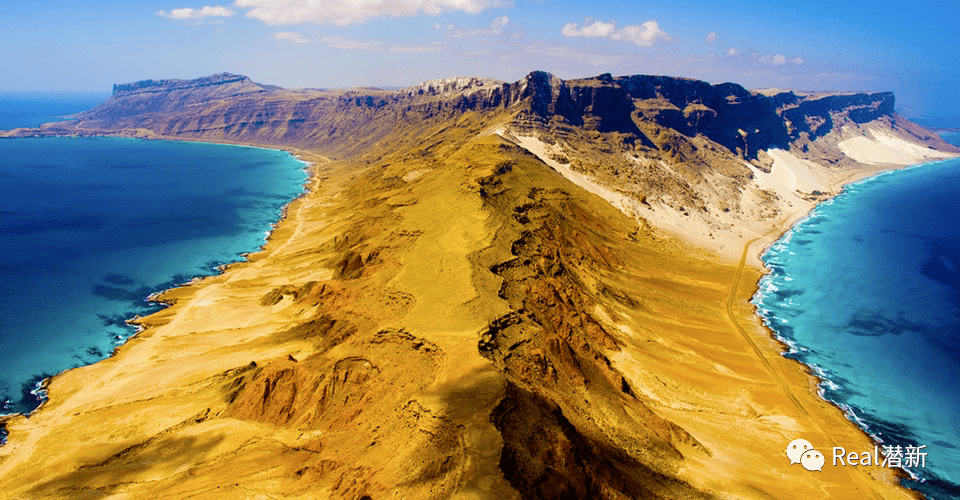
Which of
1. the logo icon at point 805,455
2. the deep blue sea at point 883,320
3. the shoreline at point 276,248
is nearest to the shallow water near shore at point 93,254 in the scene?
the shoreline at point 276,248

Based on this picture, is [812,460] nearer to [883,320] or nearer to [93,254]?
[883,320]

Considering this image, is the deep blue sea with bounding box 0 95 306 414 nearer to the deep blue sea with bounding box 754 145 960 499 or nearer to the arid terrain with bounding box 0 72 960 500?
the arid terrain with bounding box 0 72 960 500

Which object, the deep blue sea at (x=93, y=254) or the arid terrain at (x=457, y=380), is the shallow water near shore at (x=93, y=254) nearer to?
the deep blue sea at (x=93, y=254)

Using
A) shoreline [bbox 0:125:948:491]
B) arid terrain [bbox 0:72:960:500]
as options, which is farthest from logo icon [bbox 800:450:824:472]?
shoreline [bbox 0:125:948:491]

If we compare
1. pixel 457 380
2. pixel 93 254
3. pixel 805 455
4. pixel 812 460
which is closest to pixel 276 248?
pixel 93 254

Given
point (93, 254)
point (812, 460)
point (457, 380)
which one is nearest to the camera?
point (457, 380)

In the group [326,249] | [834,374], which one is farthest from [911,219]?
[326,249]
